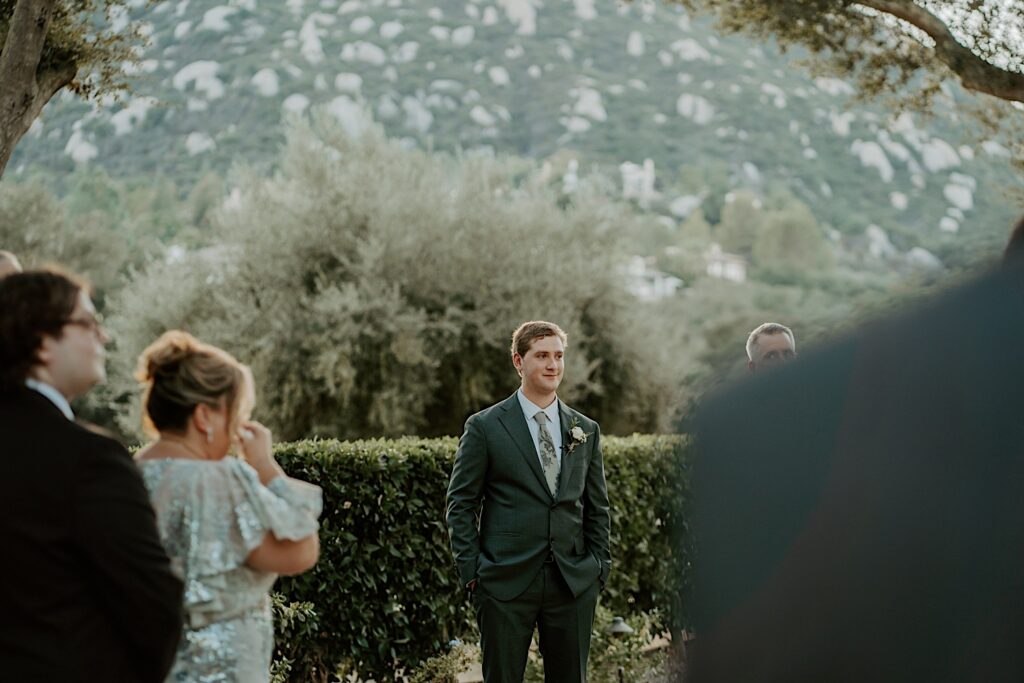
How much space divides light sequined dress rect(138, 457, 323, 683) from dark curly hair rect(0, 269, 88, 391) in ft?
1.53

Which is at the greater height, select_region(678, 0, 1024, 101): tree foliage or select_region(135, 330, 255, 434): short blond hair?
select_region(135, 330, 255, 434): short blond hair

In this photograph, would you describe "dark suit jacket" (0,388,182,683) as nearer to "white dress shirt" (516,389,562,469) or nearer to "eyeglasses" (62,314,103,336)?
"eyeglasses" (62,314,103,336)

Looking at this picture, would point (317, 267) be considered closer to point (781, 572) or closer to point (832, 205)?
point (781, 572)

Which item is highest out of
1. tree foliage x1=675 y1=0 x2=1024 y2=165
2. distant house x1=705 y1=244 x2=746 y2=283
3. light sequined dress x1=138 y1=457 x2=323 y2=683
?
light sequined dress x1=138 y1=457 x2=323 y2=683

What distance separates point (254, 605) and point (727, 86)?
89.5 metres

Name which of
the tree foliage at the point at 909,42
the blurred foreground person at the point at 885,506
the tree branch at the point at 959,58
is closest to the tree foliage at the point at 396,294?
the tree foliage at the point at 909,42

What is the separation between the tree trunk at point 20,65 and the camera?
6566 millimetres

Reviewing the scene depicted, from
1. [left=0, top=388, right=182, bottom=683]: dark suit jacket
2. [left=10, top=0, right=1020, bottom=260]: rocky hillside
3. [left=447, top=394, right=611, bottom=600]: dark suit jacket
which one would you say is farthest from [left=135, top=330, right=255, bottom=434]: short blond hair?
[left=10, top=0, right=1020, bottom=260]: rocky hillside

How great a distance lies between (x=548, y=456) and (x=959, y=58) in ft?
24.1

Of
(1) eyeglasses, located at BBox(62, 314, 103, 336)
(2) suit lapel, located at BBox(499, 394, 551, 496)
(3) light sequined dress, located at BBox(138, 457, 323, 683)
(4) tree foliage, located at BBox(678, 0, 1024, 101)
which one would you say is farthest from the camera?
(4) tree foliage, located at BBox(678, 0, 1024, 101)

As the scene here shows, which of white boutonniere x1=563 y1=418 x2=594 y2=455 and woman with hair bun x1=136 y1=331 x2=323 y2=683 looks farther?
white boutonniere x1=563 y1=418 x2=594 y2=455

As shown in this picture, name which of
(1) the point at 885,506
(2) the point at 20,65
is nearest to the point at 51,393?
(1) the point at 885,506

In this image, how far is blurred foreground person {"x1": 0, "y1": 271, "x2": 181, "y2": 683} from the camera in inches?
87.4

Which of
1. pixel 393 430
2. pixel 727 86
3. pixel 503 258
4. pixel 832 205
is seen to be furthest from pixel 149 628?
A: pixel 727 86
